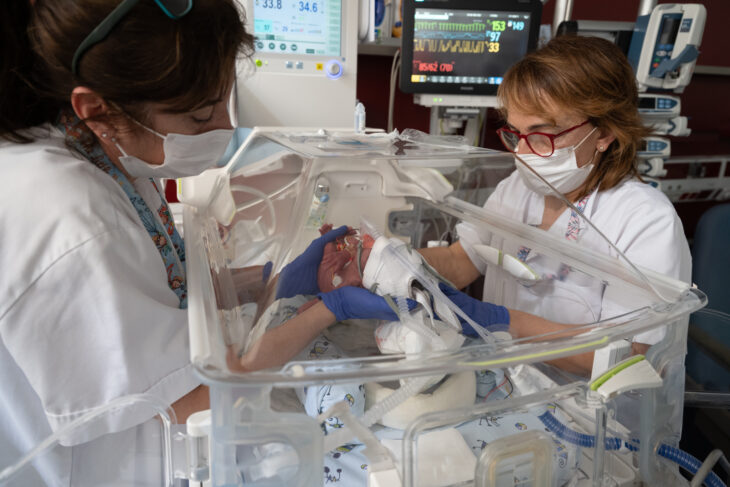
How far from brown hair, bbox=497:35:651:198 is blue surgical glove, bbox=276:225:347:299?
70cm

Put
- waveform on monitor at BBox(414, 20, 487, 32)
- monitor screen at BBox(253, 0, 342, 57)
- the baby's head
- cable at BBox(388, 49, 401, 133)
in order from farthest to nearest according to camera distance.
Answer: cable at BBox(388, 49, 401, 133)
waveform on monitor at BBox(414, 20, 487, 32)
monitor screen at BBox(253, 0, 342, 57)
the baby's head

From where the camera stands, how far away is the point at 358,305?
89cm

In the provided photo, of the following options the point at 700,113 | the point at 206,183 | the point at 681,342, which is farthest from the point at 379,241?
the point at 700,113

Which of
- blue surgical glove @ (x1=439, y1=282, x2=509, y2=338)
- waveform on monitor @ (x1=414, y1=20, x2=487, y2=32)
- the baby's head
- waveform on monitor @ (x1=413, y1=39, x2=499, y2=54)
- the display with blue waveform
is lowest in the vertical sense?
blue surgical glove @ (x1=439, y1=282, x2=509, y2=338)

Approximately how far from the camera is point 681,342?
80 cm

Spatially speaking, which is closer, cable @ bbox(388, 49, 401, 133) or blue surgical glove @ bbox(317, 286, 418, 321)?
blue surgical glove @ bbox(317, 286, 418, 321)

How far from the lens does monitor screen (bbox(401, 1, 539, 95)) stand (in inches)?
89.4

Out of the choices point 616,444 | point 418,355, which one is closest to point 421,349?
point 418,355

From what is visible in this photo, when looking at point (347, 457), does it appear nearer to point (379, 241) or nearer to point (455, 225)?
point (379, 241)

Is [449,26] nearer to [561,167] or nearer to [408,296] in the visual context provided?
[561,167]

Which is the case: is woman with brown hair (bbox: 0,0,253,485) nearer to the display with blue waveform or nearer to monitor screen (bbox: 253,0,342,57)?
monitor screen (bbox: 253,0,342,57)

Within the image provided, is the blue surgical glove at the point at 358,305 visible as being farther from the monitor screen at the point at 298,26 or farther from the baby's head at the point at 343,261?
the monitor screen at the point at 298,26

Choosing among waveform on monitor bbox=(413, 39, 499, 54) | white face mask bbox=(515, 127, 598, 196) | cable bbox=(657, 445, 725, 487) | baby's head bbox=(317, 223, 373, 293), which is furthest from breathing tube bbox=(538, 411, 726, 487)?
waveform on monitor bbox=(413, 39, 499, 54)

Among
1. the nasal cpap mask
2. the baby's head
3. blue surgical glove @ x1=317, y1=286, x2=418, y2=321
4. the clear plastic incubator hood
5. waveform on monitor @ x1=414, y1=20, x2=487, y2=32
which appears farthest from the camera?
waveform on monitor @ x1=414, y1=20, x2=487, y2=32
